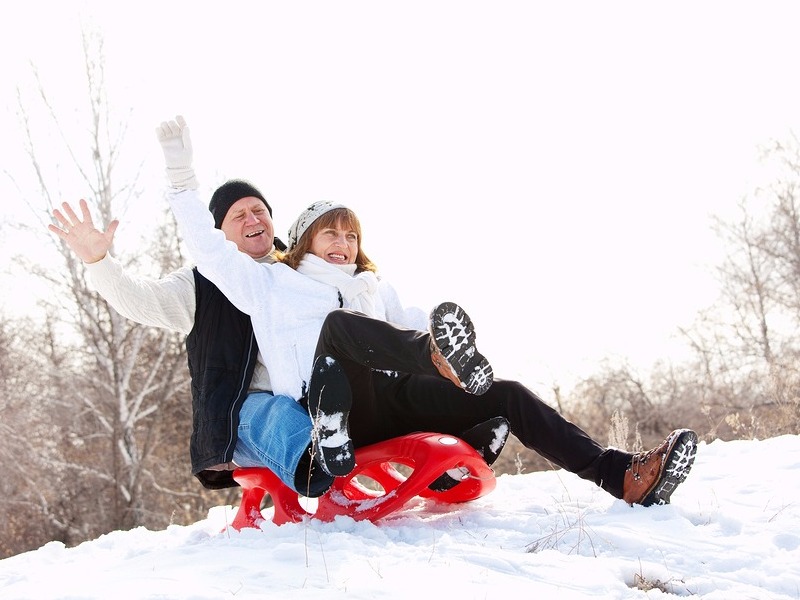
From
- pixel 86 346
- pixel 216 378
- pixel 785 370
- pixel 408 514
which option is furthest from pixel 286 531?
pixel 86 346

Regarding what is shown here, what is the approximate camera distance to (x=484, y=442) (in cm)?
299

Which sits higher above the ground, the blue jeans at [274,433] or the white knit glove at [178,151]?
the white knit glove at [178,151]

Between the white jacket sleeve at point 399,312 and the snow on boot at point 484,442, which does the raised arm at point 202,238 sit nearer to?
the white jacket sleeve at point 399,312

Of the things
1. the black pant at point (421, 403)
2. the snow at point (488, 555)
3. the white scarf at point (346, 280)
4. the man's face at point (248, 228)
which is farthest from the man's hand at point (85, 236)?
the snow at point (488, 555)

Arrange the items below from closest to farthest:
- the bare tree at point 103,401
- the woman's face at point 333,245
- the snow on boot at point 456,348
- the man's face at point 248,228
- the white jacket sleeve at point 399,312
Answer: the snow on boot at point 456,348 → the woman's face at point 333,245 → the white jacket sleeve at point 399,312 → the man's face at point 248,228 → the bare tree at point 103,401

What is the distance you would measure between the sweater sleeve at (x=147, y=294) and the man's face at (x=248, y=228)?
29cm

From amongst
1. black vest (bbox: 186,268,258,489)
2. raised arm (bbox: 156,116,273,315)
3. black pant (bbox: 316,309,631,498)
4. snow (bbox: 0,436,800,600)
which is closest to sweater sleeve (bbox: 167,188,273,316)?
raised arm (bbox: 156,116,273,315)

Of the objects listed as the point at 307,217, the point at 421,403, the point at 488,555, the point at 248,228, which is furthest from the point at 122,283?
the point at 488,555

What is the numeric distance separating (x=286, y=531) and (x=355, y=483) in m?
0.78

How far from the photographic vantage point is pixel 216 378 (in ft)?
10.2

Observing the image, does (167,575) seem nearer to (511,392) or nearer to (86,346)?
(511,392)

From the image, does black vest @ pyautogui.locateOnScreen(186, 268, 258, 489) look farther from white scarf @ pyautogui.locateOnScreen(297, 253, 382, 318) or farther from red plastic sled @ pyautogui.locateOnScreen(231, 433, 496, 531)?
white scarf @ pyautogui.locateOnScreen(297, 253, 382, 318)

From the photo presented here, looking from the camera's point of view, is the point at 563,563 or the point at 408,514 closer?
the point at 563,563

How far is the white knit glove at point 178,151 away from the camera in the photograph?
3.07 metres
